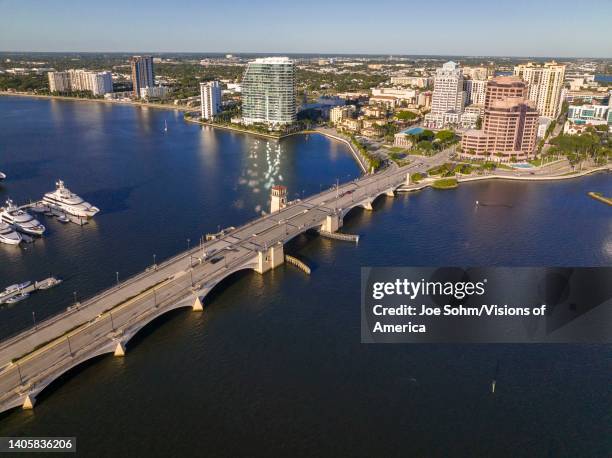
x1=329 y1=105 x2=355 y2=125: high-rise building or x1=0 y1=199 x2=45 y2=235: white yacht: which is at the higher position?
x1=329 y1=105 x2=355 y2=125: high-rise building

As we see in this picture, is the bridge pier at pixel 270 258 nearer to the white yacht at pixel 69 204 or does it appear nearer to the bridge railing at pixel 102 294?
the bridge railing at pixel 102 294

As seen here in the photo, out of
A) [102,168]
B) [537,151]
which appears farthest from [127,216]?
[537,151]

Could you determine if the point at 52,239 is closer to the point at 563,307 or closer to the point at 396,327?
the point at 396,327

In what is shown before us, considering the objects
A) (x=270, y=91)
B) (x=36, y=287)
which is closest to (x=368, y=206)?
(x=36, y=287)

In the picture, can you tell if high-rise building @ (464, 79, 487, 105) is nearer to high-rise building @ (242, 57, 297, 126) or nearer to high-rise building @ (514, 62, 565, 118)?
high-rise building @ (514, 62, 565, 118)

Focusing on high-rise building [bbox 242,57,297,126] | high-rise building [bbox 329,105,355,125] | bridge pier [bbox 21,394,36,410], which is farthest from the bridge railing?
high-rise building [bbox 329,105,355,125]

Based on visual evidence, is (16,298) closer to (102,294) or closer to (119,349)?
(102,294)
